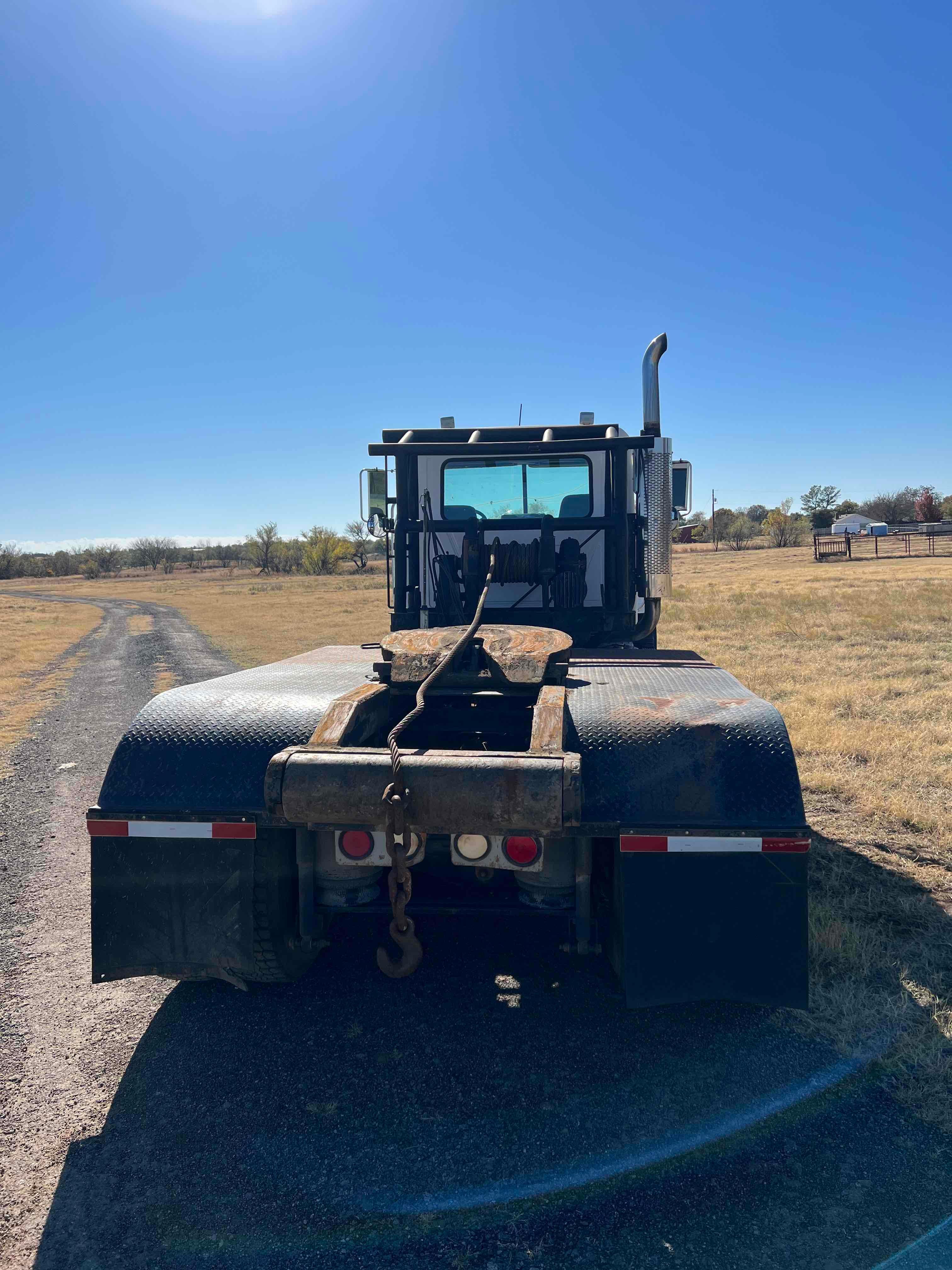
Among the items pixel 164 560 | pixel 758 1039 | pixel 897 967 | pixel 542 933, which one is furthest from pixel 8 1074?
pixel 164 560

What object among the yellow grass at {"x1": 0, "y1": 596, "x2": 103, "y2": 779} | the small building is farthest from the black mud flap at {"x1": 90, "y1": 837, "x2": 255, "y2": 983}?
the small building

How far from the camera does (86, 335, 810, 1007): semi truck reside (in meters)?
2.69

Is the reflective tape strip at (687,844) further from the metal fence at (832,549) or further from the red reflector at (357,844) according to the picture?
the metal fence at (832,549)

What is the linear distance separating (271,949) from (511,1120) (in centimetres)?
103

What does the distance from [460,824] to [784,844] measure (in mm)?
1083

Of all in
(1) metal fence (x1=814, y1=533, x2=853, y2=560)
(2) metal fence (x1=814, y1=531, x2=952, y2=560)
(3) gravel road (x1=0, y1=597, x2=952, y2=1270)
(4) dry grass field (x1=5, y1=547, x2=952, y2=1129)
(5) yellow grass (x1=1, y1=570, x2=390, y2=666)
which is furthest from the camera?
(1) metal fence (x1=814, y1=533, x2=853, y2=560)

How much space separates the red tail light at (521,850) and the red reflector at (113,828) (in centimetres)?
135

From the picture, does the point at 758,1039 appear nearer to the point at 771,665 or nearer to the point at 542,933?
the point at 542,933

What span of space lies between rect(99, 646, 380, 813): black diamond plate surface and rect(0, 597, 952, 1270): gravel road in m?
0.97

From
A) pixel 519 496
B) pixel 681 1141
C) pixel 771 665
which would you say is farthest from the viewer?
pixel 771 665

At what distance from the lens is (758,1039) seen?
125 inches

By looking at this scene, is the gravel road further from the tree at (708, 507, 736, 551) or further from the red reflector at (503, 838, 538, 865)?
→ the tree at (708, 507, 736, 551)

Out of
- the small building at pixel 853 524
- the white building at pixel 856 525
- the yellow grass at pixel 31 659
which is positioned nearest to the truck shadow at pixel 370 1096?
the yellow grass at pixel 31 659

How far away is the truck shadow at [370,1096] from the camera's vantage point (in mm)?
2309
